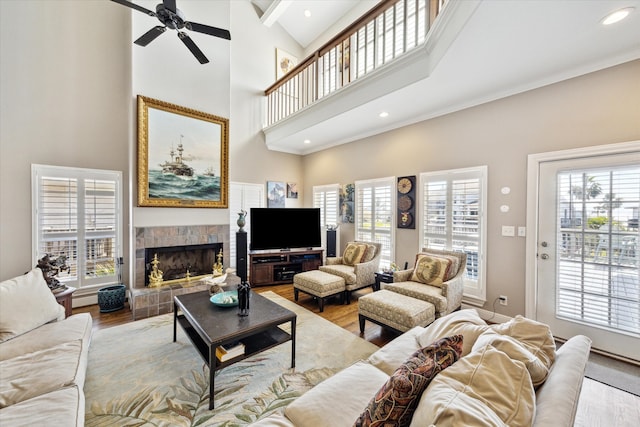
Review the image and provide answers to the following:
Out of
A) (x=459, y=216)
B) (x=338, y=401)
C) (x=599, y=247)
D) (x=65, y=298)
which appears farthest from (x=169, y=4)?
(x=599, y=247)

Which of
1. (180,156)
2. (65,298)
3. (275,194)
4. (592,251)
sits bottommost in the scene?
(65,298)

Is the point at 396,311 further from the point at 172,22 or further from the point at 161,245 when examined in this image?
the point at 172,22

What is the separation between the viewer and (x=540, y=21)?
2.01 meters

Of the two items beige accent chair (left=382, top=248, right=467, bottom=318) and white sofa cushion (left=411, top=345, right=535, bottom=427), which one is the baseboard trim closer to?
beige accent chair (left=382, top=248, right=467, bottom=318)

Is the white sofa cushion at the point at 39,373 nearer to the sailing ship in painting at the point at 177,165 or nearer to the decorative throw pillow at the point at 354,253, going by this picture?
the sailing ship in painting at the point at 177,165

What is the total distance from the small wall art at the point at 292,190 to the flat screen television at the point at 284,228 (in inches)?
50.2

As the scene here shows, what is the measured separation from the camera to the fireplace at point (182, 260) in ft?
12.5

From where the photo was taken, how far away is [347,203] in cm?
520

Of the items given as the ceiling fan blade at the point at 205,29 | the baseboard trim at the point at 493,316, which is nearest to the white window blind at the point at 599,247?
the baseboard trim at the point at 493,316

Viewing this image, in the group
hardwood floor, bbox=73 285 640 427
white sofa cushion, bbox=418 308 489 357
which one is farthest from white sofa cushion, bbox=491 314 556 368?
hardwood floor, bbox=73 285 640 427

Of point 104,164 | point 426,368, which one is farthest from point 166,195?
point 426,368

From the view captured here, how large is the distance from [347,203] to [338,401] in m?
4.12

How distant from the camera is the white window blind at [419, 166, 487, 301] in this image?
336 centimetres

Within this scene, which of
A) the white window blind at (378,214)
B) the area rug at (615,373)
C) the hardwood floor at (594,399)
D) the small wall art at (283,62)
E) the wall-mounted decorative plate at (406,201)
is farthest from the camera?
the small wall art at (283,62)
